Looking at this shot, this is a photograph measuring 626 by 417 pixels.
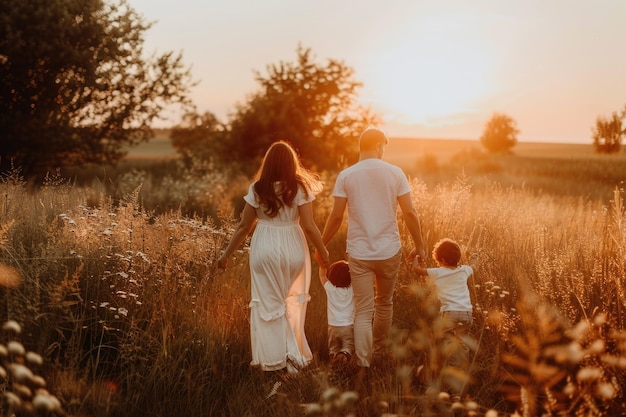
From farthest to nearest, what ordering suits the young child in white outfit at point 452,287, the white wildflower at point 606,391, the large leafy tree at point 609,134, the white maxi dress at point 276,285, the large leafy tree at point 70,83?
the large leafy tree at point 70,83 → the large leafy tree at point 609,134 → the young child in white outfit at point 452,287 → the white maxi dress at point 276,285 → the white wildflower at point 606,391

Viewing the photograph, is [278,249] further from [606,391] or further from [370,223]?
[606,391]

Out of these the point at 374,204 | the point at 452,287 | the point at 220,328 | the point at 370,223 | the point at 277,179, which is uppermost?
the point at 277,179

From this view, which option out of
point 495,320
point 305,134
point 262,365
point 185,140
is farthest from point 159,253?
point 185,140

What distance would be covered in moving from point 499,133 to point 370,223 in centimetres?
6763

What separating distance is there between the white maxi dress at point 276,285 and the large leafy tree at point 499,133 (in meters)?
67.0

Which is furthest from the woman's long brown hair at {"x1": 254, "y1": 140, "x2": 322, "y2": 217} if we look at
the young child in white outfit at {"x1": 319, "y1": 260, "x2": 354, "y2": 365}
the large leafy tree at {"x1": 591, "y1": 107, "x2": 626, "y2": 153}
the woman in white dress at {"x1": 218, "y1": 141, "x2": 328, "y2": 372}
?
the large leafy tree at {"x1": 591, "y1": 107, "x2": 626, "y2": 153}

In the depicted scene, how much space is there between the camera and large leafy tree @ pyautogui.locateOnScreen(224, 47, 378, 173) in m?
24.8

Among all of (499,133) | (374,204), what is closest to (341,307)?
(374,204)

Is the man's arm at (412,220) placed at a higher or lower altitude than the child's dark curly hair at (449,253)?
higher

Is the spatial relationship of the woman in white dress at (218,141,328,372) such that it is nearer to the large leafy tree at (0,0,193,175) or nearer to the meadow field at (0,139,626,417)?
the meadow field at (0,139,626,417)

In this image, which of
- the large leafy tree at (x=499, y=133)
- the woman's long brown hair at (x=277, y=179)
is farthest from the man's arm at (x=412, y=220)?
the large leafy tree at (x=499, y=133)

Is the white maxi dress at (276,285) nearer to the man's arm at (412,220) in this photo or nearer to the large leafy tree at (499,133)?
the man's arm at (412,220)

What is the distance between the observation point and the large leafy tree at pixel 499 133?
6944cm

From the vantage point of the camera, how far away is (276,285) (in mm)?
5957
